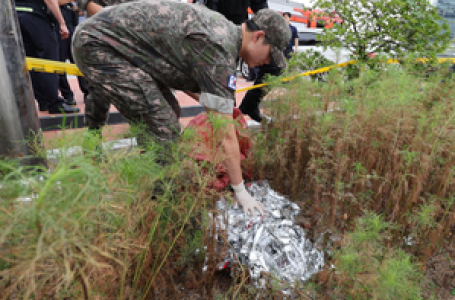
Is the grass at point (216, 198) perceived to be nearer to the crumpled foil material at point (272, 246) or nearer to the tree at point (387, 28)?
the crumpled foil material at point (272, 246)

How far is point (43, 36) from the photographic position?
138 inches

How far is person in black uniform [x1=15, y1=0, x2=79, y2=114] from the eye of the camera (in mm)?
3322

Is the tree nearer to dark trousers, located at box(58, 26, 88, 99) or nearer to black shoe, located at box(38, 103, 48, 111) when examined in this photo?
dark trousers, located at box(58, 26, 88, 99)

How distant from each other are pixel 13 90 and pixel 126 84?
2.21 ft

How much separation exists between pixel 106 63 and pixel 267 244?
1557 millimetres

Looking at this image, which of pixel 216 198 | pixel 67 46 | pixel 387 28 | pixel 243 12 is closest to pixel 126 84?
pixel 216 198

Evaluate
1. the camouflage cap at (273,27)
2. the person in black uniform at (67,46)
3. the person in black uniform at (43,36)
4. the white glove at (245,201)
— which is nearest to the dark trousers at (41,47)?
the person in black uniform at (43,36)

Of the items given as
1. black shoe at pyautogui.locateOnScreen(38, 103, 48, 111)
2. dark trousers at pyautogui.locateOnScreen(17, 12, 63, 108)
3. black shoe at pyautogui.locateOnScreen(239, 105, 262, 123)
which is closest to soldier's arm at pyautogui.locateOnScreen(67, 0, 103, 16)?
dark trousers at pyautogui.locateOnScreen(17, 12, 63, 108)

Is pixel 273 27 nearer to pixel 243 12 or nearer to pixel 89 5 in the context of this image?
pixel 89 5

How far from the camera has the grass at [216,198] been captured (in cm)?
73

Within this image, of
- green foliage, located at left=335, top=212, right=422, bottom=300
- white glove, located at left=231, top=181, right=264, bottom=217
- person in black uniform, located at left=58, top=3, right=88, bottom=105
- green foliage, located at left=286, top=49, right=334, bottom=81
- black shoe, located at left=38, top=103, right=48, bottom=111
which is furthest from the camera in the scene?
person in black uniform, located at left=58, top=3, right=88, bottom=105

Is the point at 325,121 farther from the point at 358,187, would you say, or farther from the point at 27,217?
the point at 27,217

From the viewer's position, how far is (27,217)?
26.8 inches

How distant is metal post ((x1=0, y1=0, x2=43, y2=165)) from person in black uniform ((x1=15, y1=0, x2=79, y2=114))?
4.12 feet
